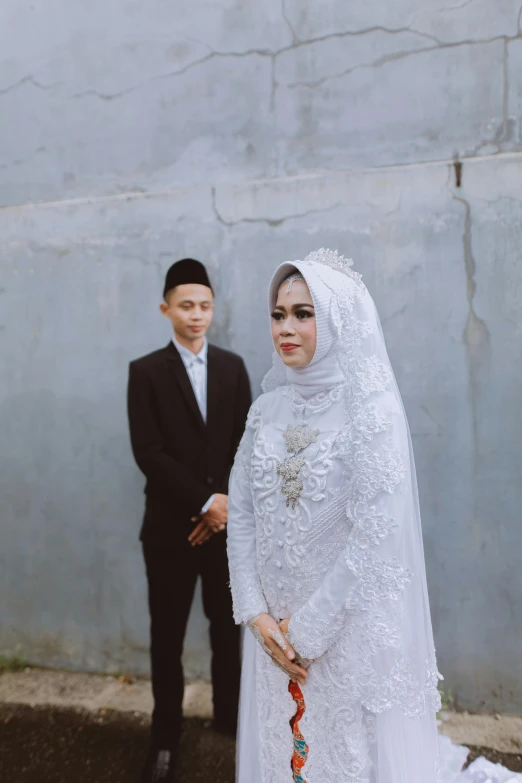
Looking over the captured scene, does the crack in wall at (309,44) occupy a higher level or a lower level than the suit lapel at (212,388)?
higher

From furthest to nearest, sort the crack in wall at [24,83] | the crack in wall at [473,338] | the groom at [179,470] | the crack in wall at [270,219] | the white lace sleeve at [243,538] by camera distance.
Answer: the crack in wall at [24,83], the crack in wall at [270,219], the crack in wall at [473,338], the groom at [179,470], the white lace sleeve at [243,538]

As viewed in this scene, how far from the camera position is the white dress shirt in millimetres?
3160

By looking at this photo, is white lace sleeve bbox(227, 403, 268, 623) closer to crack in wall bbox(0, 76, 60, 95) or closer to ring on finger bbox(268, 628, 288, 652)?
ring on finger bbox(268, 628, 288, 652)

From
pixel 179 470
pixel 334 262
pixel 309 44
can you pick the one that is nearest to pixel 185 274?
pixel 179 470

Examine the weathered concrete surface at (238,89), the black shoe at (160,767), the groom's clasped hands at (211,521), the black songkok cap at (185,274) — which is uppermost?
the weathered concrete surface at (238,89)


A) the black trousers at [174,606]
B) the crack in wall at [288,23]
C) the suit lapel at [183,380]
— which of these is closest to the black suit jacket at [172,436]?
the suit lapel at [183,380]

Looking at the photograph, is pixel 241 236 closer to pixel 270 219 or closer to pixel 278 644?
pixel 270 219

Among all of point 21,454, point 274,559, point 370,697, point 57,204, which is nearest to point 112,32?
point 57,204

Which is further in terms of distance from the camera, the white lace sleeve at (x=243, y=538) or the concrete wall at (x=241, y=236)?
the concrete wall at (x=241, y=236)

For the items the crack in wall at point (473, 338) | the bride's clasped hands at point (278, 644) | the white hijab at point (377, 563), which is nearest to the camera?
the white hijab at point (377, 563)

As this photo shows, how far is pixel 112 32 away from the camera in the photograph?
3.66 metres

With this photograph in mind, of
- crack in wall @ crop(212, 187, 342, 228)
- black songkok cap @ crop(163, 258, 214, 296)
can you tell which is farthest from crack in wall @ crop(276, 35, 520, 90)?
black songkok cap @ crop(163, 258, 214, 296)

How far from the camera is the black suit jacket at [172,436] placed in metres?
3.04

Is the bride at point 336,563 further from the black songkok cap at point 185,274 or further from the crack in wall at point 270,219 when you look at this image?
the crack in wall at point 270,219
